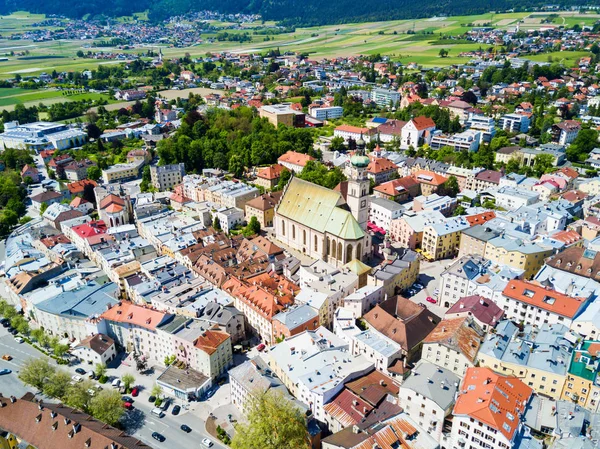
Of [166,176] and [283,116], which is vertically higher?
[283,116]

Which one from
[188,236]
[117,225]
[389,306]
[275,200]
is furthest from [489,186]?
[117,225]

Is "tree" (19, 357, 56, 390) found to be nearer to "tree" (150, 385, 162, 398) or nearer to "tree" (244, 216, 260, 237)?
"tree" (150, 385, 162, 398)

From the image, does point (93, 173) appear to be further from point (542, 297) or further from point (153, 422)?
point (542, 297)

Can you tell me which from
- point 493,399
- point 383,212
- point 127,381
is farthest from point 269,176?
point 493,399

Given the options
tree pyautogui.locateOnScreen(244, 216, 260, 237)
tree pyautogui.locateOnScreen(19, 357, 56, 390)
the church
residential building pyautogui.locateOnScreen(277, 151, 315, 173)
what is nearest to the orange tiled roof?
the church

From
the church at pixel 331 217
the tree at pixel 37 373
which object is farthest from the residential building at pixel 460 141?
the tree at pixel 37 373

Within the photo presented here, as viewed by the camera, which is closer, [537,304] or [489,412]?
[489,412]
